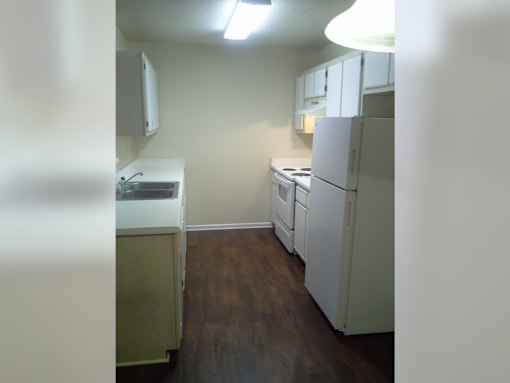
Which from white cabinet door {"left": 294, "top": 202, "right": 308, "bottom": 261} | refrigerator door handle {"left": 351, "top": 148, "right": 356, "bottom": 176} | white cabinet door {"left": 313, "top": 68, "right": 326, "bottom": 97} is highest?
white cabinet door {"left": 313, "top": 68, "right": 326, "bottom": 97}

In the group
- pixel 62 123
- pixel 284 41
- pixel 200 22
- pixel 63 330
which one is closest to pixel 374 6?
pixel 62 123

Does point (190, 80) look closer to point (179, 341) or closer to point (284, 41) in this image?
point (284, 41)

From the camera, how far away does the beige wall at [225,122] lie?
14.9ft

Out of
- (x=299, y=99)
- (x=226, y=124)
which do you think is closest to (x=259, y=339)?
(x=226, y=124)

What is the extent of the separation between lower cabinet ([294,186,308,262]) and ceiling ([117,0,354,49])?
5.38ft

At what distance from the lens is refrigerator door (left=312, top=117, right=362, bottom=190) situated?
2.33m

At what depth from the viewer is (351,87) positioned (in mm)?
3109

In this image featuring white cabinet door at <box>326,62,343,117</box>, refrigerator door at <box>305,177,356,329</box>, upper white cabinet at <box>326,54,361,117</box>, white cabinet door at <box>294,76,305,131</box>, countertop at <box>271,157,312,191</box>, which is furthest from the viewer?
countertop at <box>271,157,312,191</box>

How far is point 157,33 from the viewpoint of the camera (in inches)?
155

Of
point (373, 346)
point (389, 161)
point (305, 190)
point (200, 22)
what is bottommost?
point (373, 346)

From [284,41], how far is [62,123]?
4.19 metres

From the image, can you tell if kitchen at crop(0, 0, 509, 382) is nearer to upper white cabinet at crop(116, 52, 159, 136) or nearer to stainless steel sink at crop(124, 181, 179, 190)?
upper white cabinet at crop(116, 52, 159, 136)

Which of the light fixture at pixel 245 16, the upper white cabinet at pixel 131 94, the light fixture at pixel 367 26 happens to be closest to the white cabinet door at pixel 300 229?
the upper white cabinet at pixel 131 94

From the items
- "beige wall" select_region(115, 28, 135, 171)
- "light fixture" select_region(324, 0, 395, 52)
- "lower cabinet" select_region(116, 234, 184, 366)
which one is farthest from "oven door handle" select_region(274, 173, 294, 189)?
"light fixture" select_region(324, 0, 395, 52)
